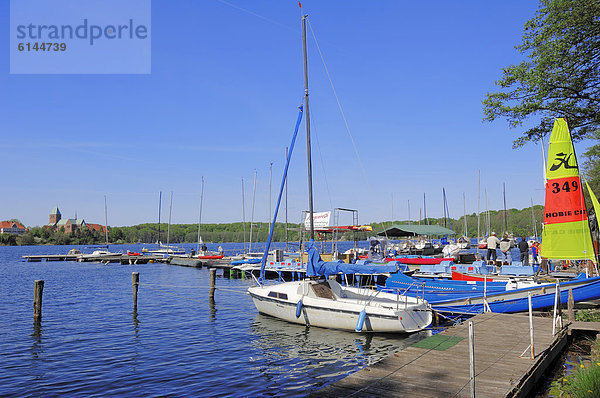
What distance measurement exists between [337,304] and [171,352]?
21.2 feet

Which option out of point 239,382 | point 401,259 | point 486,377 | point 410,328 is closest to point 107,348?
point 239,382

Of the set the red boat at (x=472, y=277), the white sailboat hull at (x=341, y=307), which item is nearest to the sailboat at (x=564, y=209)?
the white sailboat hull at (x=341, y=307)

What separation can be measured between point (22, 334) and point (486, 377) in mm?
18397

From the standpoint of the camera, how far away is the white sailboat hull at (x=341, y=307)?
15727 mm

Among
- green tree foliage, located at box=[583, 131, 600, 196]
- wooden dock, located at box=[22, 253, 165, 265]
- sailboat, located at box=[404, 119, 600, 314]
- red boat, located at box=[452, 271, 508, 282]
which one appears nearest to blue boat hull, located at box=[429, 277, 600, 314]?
sailboat, located at box=[404, 119, 600, 314]

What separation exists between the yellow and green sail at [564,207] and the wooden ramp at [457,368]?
2.64 m

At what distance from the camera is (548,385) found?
10047 millimetres

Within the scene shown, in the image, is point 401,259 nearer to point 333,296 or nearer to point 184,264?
point 333,296

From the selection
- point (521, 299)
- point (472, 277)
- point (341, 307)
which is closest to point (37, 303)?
point (341, 307)

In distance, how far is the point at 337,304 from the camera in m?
16.8

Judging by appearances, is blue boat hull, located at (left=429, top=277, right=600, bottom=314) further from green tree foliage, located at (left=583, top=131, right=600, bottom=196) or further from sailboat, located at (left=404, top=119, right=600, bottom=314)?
green tree foliage, located at (left=583, top=131, right=600, bottom=196)

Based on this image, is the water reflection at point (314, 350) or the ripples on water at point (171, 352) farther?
the water reflection at point (314, 350)

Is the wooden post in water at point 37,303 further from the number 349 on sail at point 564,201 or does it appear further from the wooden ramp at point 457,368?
the number 349 on sail at point 564,201

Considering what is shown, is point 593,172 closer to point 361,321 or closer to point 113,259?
point 361,321
